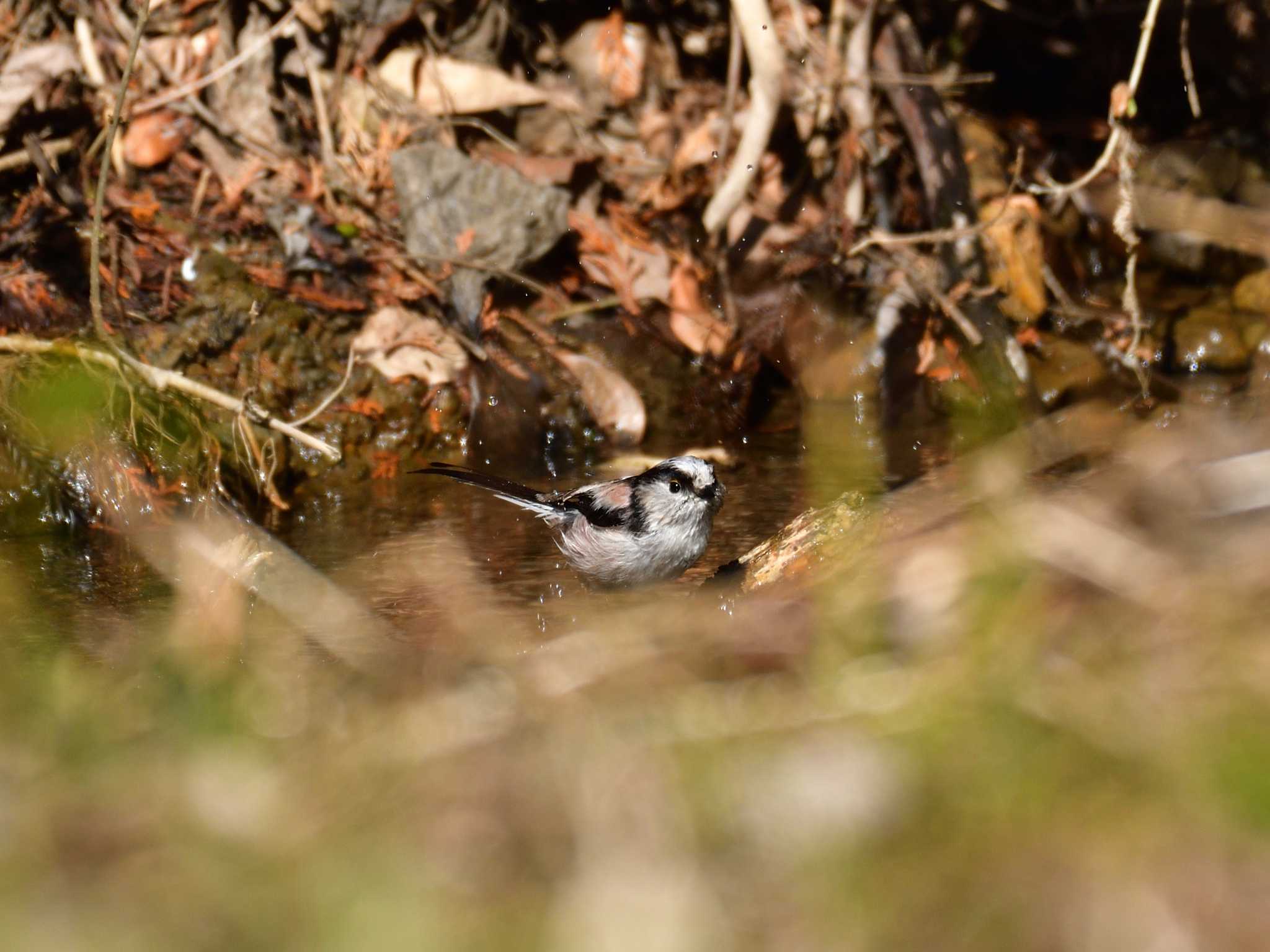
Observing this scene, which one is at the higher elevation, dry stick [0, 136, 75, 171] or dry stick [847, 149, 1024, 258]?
dry stick [0, 136, 75, 171]

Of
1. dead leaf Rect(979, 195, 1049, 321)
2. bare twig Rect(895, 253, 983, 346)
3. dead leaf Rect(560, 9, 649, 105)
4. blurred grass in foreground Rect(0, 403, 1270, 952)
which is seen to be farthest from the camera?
A: dead leaf Rect(560, 9, 649, 105)

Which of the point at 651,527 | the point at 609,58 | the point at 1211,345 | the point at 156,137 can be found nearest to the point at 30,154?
the point at 156,137

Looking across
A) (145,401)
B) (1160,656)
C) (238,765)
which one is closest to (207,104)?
(145,401)

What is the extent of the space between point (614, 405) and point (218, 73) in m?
2.68

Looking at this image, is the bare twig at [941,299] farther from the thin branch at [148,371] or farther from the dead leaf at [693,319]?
the thin branch at [148,371]

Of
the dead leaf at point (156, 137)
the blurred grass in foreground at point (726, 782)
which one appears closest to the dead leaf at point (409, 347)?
the dead leaf at point (156, 137)

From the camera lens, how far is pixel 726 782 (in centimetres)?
214

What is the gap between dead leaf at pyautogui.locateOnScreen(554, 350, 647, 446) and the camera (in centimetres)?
691

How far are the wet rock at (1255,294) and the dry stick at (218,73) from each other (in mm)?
5544

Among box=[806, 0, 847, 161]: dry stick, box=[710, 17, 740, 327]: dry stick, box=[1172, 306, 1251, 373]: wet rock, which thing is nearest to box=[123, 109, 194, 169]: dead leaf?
box=[710, 17, 740, 327]: dry stick

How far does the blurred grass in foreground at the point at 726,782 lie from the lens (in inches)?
71.4

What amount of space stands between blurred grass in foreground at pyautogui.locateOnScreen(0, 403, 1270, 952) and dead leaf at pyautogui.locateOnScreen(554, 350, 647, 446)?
395 cm

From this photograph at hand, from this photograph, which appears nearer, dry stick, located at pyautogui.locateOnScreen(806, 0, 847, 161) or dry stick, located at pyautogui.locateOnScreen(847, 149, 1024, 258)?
dry stick, located at pyautogui.locateOnScreen(847, 149, 1024, 258)

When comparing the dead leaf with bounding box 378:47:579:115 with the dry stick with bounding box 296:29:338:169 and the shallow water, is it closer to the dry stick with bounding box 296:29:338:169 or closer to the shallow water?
the dry stick with bounding box 296:29:338:169
